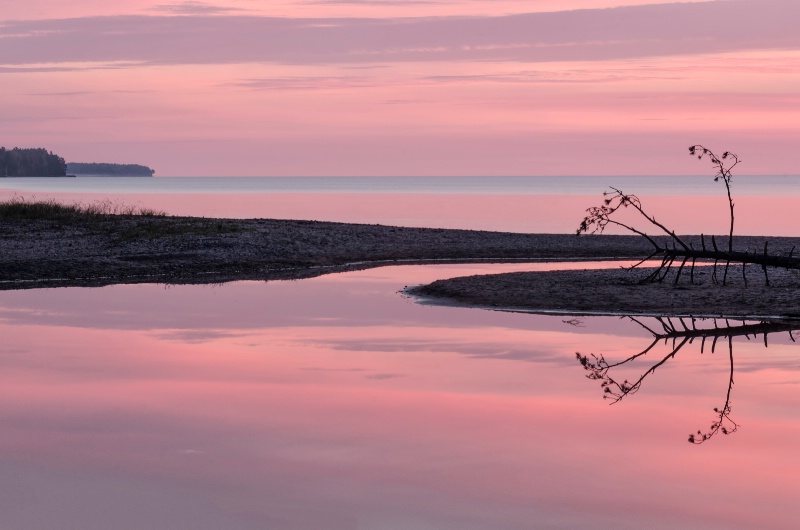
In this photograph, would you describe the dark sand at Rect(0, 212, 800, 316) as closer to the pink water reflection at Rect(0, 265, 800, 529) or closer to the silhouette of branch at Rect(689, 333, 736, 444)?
the pink water reflection at Rect(0, 265, 800, 529)

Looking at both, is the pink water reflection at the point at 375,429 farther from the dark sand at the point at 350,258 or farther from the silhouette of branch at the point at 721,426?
the dark sand at the point at 350,258

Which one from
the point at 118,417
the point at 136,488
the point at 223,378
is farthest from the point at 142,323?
the point at 136,488

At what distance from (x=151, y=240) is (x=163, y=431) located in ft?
82.5

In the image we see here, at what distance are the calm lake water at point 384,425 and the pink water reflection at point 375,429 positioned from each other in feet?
0.11

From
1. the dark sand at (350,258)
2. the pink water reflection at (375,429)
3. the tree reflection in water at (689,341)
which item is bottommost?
the pink water reflection at (375,429)

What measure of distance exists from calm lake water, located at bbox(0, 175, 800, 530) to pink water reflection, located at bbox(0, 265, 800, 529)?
0.11 ft

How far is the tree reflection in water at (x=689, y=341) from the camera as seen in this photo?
13.7m

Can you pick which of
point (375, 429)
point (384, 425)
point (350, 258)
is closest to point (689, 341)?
point (384, 425)

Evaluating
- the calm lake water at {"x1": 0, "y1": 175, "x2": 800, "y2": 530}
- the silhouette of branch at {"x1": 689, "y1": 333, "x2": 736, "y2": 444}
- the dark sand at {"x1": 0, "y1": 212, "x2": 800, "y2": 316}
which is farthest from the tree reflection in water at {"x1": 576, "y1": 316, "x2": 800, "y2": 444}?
the dark sand at {"x1": 0, "y1": 212, "x2": 800, "y2": 316}

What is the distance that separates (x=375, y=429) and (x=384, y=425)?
0.24 m

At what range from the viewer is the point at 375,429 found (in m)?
13.0

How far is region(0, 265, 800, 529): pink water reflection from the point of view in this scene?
9.90m

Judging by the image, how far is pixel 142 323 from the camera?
73.2 ft

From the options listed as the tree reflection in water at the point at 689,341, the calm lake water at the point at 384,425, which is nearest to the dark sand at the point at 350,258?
the tree reflection in water at the point at 689,341
